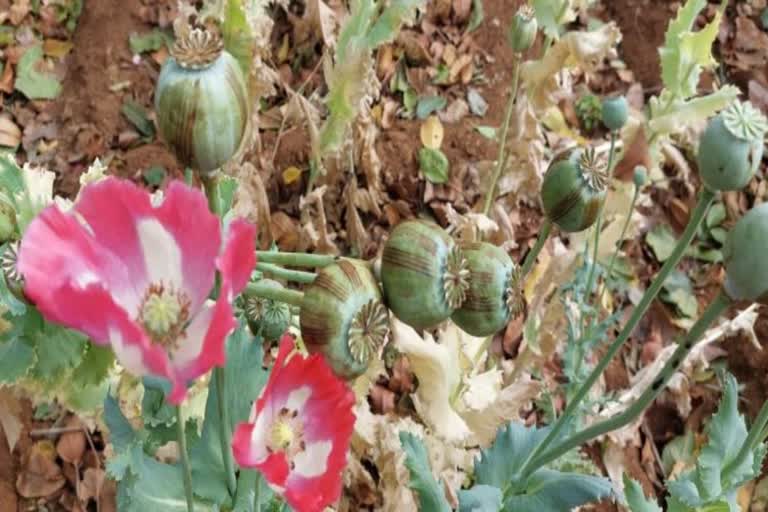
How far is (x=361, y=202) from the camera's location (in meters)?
1.95

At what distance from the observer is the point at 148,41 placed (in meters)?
2.15

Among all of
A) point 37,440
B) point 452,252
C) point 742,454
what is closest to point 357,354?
point 452,252

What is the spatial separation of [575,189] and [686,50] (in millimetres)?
690

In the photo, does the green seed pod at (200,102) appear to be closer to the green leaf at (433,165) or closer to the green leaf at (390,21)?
the green leaf at (390,21)

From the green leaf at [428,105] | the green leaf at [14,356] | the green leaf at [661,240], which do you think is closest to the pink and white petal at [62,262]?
the green leaf at [14,356]

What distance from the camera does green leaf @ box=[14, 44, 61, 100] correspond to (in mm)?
2084

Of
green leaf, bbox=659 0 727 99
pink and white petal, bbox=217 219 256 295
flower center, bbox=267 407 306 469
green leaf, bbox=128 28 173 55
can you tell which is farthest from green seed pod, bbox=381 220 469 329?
green leaf, bbox=128 28 173 55

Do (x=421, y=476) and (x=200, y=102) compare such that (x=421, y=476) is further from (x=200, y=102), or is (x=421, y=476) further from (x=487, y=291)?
(x=200, y=102)

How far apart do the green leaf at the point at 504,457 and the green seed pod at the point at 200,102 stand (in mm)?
523

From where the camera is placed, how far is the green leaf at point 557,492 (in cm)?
101

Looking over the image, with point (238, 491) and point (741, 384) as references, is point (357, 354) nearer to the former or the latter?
point (238, 491)

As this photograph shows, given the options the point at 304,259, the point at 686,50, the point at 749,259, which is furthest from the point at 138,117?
the point at 749,259

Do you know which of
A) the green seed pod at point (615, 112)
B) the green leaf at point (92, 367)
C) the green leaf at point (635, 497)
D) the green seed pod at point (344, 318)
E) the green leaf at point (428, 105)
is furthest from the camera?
the green leaf at point (428, 105)

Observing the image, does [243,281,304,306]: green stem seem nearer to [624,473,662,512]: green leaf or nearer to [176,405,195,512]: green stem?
[176,405,195,512]: green stem
